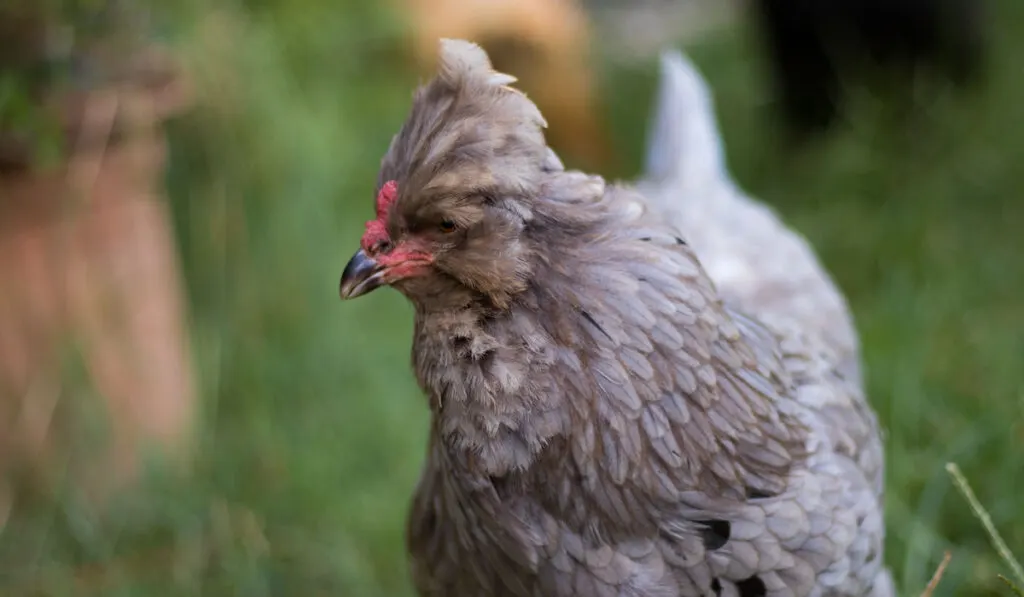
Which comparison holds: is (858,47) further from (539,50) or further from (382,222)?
(382,222)

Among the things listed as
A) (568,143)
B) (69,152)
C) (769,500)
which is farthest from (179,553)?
(568,143)

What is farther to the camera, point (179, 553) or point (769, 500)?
point (179, 553)

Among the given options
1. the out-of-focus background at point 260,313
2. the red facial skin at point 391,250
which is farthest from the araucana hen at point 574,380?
the out-of-focus background at point 260,313

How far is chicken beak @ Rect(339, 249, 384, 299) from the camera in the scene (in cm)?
133

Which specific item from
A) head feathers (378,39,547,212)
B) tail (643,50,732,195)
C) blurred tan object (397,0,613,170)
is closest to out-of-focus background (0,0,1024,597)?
blurred tan object (397,0,613,170)

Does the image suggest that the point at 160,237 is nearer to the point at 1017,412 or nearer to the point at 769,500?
the point at 769,500

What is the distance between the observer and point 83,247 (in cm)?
265

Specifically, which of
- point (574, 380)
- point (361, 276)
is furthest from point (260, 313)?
point (574, 380)

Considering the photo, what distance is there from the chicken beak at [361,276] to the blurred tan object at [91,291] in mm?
1516

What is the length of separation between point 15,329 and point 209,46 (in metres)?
1.12

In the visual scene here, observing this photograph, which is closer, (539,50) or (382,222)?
(382,222)

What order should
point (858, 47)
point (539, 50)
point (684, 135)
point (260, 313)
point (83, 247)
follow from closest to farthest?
point (684, 135)
point (83, 247)
point (260, 313)
point (858, 47)
point (539, 50)

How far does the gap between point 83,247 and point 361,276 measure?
1669 millimetres

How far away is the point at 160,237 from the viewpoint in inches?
114
